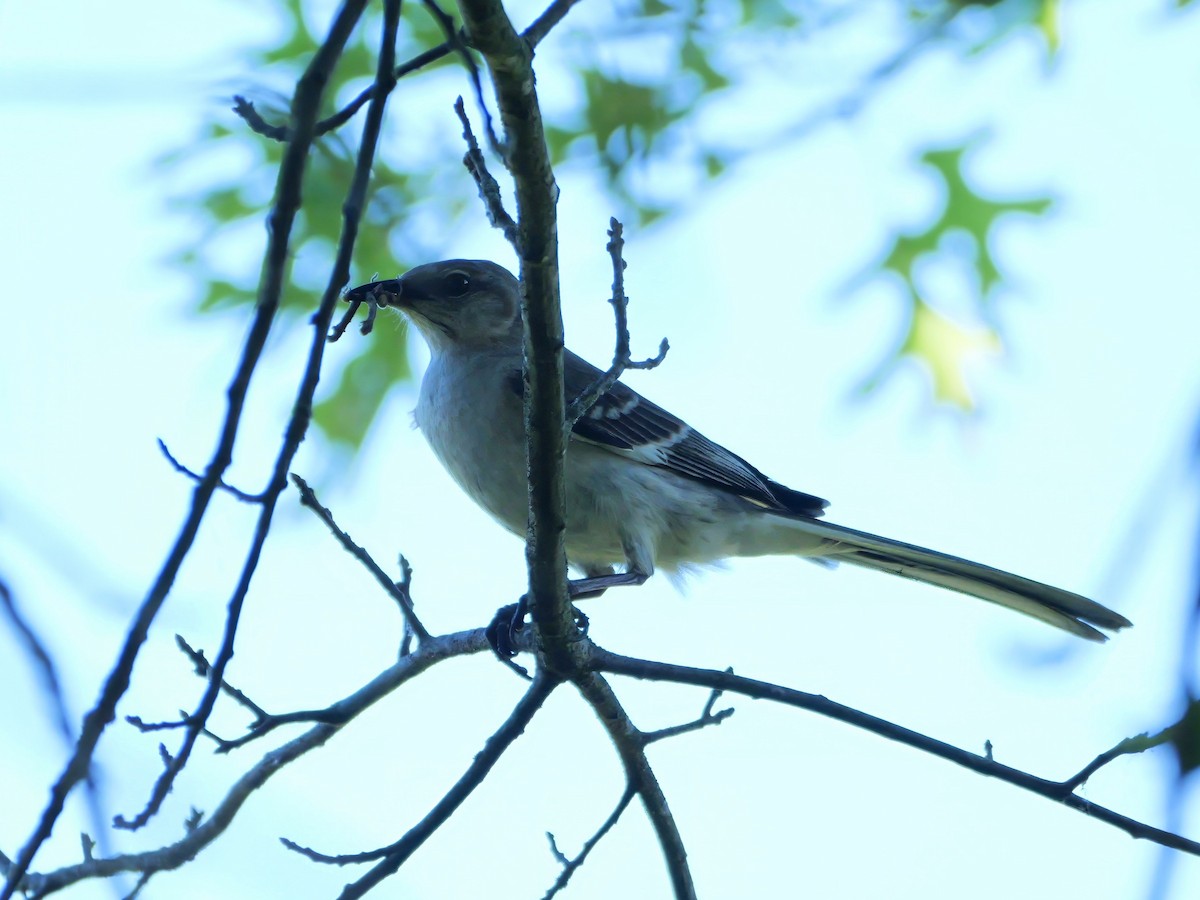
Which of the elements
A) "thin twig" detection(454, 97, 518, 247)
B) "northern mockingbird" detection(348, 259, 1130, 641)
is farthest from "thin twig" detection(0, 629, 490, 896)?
"thin twig" detection(454, 97, 518, 247)

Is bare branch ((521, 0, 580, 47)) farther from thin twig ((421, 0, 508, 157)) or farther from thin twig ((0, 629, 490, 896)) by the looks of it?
thin twig ((0, 629, 490, 896))

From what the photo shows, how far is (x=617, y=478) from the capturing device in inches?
232

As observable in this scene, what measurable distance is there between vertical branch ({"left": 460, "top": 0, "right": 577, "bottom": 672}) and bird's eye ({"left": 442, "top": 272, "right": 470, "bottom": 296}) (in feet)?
9.00

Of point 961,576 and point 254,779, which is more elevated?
point 961,576

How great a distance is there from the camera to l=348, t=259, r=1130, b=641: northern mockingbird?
5680 mm

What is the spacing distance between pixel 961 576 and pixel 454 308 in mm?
2825

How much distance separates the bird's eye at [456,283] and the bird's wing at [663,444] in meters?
0.64

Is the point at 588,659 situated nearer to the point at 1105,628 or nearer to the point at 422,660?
the point at 422,660

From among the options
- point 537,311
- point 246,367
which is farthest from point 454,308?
point 246,367

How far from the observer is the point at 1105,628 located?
537 centimetres

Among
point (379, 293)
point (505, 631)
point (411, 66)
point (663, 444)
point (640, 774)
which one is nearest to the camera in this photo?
point (411, 66)

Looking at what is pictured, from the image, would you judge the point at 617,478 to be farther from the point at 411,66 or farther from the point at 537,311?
the point at 411,66

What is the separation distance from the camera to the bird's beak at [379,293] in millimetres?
5566

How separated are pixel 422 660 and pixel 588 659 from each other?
0.71 meters
